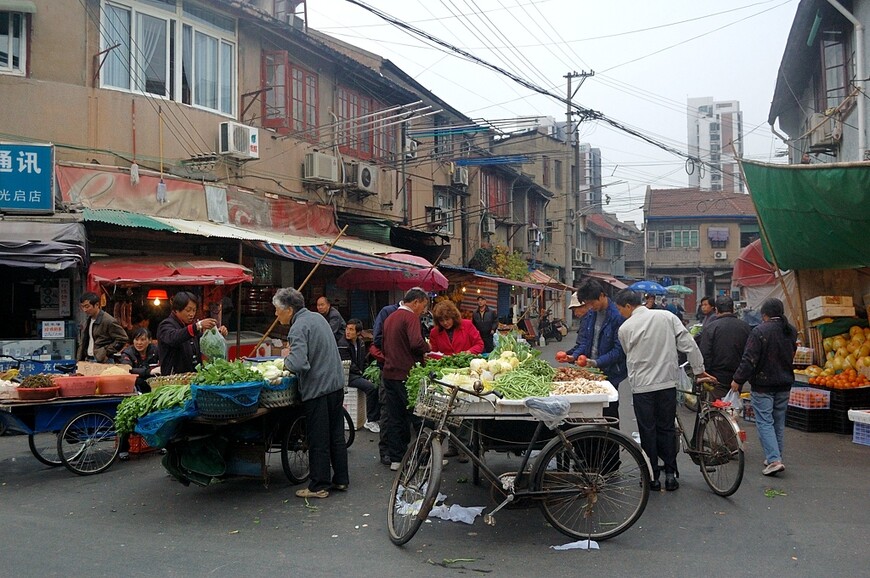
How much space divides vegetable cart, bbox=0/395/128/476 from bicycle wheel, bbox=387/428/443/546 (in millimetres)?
3894

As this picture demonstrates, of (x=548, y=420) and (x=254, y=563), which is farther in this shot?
(x=548, y=420)

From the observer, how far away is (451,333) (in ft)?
29.4

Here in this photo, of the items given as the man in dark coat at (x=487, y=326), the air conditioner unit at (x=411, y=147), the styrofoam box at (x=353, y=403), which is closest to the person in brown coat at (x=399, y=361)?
the styrofoam box at (x=353, y=403)

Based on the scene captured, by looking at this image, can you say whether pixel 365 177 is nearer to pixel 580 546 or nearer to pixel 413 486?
pixel 413 486

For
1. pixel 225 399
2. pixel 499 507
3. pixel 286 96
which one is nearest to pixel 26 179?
pixel 286 96

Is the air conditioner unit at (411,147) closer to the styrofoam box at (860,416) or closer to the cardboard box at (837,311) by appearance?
the cardboard box at (837,311)

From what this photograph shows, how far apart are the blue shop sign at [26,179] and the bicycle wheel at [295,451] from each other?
6829mm

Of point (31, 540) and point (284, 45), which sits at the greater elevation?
point (284, 45)

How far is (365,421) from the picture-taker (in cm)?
1016

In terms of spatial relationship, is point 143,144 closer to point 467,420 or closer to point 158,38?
point 158,38

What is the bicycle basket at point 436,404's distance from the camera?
5309 mm

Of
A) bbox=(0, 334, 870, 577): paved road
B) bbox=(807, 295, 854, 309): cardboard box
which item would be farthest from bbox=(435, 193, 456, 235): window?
bbox=(0, 334, 870, 577): paved road

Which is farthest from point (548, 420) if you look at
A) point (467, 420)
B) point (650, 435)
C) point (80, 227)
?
point (80, 227)

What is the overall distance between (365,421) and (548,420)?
5385 mm
